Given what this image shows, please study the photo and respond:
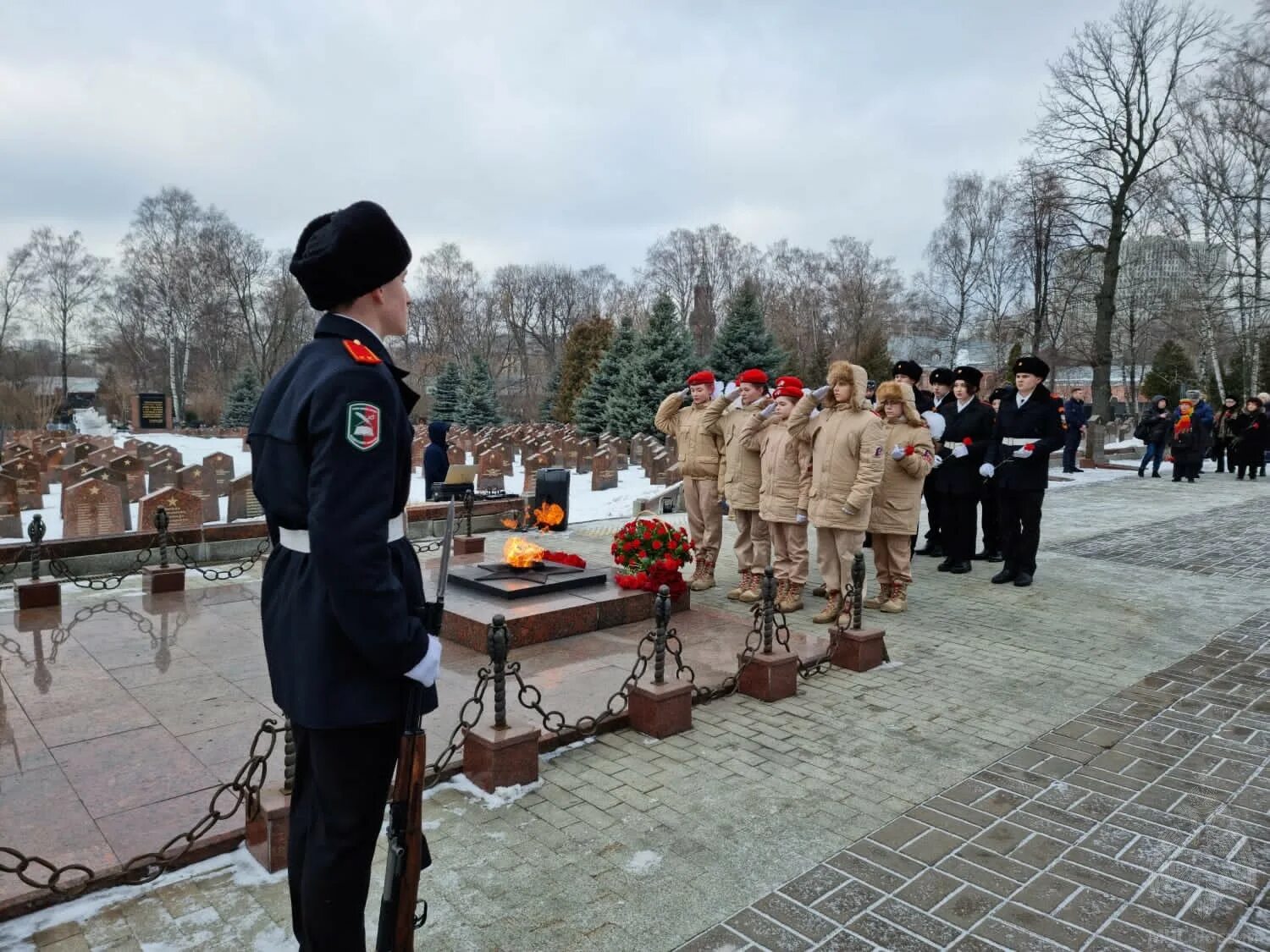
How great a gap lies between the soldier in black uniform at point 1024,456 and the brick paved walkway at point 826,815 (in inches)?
92.9

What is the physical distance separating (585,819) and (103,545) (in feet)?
25.0

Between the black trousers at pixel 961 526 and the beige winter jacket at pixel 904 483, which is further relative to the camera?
the black trousers at pixel 961 526

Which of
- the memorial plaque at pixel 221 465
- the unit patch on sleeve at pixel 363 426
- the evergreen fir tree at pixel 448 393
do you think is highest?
the evergreen fir tree at pixel 448 393

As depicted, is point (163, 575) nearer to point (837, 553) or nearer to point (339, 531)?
point (837, 553)

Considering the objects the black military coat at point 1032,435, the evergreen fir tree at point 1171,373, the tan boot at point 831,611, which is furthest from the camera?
the evergreen fir tree at point 1171,373

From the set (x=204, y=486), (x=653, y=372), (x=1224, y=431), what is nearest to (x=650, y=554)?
(x=204, y=486)

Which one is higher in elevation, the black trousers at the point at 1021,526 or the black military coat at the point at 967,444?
the black military coat at the point at 967,444

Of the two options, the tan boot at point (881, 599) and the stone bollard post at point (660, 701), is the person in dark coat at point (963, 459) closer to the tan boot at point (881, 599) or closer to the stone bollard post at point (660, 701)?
the tan boot at point (881, 599)

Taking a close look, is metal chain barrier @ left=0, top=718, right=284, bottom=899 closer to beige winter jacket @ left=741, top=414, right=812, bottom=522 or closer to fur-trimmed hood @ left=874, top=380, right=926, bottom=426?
beige winter jacket @ left=741, top=414, right=812, bottom=522

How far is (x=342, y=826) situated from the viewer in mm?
2229

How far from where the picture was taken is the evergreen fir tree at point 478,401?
126ft

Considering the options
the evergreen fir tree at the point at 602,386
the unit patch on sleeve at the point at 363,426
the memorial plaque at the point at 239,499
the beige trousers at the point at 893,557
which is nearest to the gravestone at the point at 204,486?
the memorial plaque at the point at 239,499

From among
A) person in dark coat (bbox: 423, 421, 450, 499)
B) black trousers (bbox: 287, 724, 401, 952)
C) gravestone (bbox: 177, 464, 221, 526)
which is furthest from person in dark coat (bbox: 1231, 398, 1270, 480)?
black trousers (bbox: 287, 724, 401, 952)

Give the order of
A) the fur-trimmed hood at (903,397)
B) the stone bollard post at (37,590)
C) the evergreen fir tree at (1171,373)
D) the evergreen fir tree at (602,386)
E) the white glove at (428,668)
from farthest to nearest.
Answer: the evergreen fir tree at (1171,373)
the evergreen fir tree at (602,386)
the fur-trimmed hood at (903,397)
the stone bollard post at (37,590)
the white glove at (428,668)
